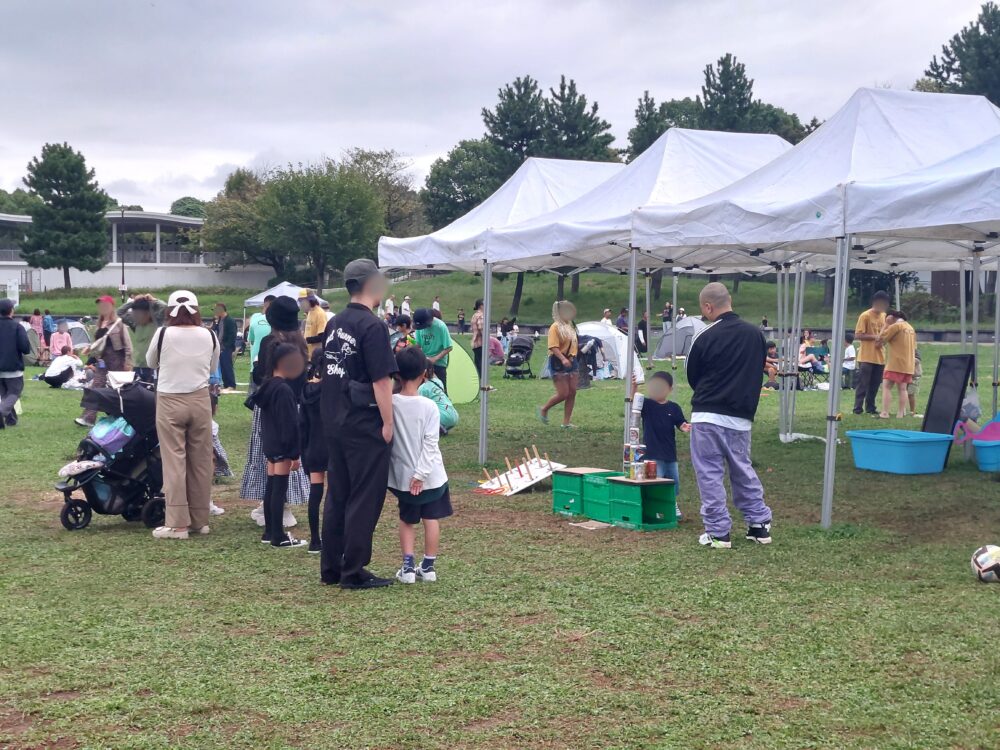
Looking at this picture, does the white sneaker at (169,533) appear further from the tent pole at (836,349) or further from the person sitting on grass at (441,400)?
the tent pole at (836,349)

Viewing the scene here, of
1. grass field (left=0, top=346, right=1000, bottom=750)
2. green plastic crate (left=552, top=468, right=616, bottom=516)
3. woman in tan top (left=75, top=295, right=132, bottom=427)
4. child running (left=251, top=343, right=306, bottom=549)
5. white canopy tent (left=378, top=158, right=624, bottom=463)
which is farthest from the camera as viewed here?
woman in tan top (left=75, top=295, right=132, bottom=427)

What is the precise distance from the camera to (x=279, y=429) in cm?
750

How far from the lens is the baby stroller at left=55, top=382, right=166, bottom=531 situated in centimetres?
818

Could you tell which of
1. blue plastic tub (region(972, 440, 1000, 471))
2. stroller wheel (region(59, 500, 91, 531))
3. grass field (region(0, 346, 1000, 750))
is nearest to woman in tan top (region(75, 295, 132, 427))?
grass field (region(0, 346, 1000, 750))

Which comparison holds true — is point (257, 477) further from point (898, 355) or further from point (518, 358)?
point (518, 358)

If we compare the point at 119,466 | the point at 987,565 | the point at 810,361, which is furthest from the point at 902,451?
the point at 810,361

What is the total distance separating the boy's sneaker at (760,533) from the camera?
25.2ft

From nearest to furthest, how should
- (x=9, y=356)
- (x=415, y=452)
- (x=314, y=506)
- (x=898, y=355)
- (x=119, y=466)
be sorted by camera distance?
(x=415, y=452), (x=314, y=506), (x=119, y=466), (x=9, y=356), (x=898, y=355)

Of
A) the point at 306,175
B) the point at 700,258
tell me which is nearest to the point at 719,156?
the point at 700,258

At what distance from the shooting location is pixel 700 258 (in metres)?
13.1

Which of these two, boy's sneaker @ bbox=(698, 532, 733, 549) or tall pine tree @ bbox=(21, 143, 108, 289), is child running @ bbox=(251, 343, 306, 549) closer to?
boy's sneaker @ bbox=(698, 532, 733, 549)

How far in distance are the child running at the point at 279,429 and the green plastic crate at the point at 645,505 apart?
8.24ft

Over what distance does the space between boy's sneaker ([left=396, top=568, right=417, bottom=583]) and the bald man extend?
224 cm

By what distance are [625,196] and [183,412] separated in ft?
17.2
